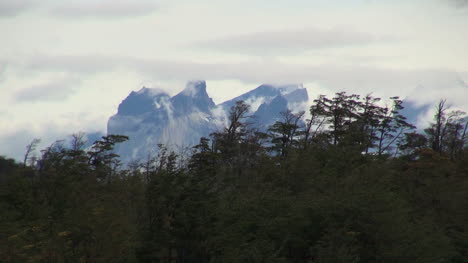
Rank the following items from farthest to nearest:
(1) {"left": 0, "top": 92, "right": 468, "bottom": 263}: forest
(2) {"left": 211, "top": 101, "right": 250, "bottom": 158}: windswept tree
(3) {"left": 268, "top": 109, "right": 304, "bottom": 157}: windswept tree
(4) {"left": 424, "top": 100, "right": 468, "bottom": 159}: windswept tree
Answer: (4) {"left": 424, "top": 100, "right": 468, "bottom": 159}: windswept tree
(3) {"left": 268, "top": 109, "right": 304, "bottom": 157}: windswept tree
(2) {"left": 211, "top": 101, "right": 250, "bottom": 158}: windswept tree
(1) {"left": 0, "top": 92, "right": 468, "bottom": 263}: forest

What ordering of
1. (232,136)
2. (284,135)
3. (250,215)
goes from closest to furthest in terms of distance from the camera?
(250,215) → (284,135) → (232,136)

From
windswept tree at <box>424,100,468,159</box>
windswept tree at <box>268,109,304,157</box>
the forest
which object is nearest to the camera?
the forest

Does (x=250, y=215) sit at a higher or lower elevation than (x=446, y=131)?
lower

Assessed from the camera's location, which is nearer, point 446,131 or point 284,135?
point 284,135

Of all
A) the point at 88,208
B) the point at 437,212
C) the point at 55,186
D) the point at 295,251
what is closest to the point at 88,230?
the point at 88,208

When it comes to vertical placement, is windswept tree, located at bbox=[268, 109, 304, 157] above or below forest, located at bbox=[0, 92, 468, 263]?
above

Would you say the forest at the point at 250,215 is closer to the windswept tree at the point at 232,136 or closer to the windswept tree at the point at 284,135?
the windswept tree at the point at 284,135

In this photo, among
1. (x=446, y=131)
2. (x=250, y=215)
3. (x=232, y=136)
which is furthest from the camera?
(x=446, y=131)

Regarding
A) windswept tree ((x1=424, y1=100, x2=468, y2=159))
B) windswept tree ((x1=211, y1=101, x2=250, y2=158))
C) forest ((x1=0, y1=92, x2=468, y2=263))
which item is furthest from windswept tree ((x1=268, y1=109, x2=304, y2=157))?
windswept tree ((x1=424, y1=100, x2=468, y2=159))

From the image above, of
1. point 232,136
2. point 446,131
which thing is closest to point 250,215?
point 232,136

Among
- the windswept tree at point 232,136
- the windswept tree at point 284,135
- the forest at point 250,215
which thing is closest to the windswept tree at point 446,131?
the forest at point 250,215

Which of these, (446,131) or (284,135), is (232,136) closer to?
(284,135)

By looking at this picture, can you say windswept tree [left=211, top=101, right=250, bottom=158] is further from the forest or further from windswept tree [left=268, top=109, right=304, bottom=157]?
the forest

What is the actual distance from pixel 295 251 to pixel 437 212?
15565 mm
